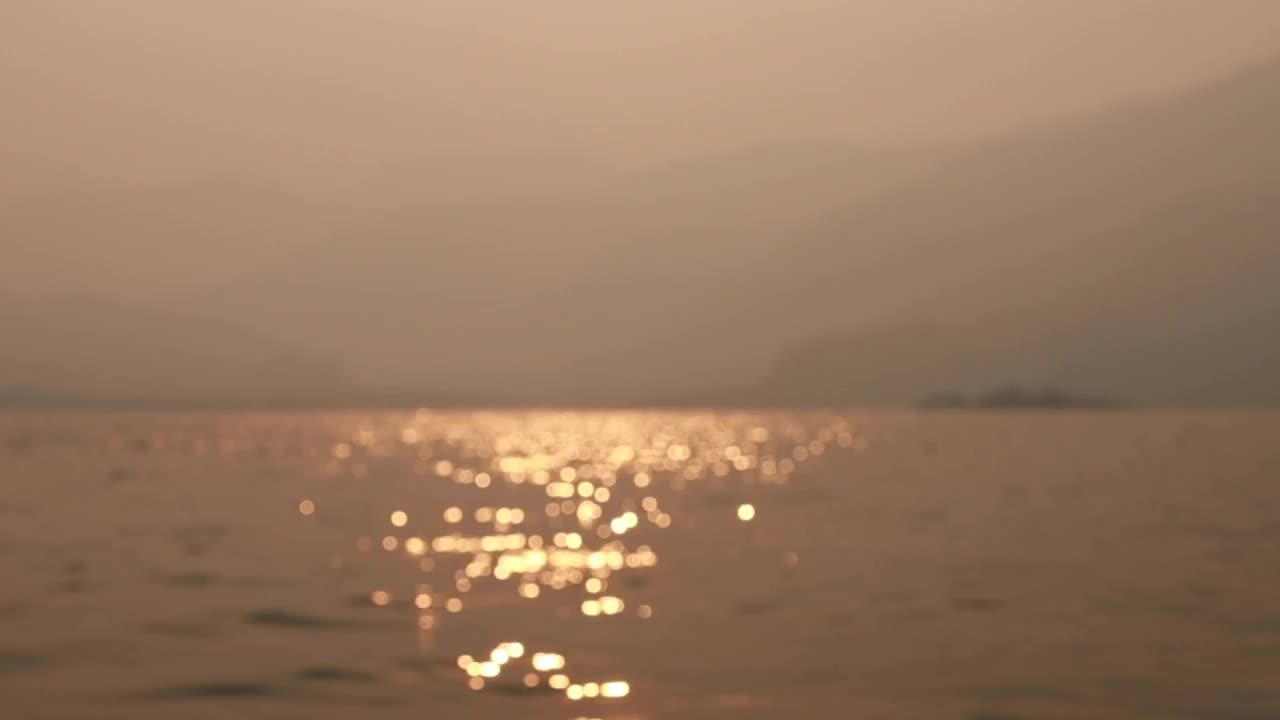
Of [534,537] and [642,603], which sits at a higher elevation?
[534,537]

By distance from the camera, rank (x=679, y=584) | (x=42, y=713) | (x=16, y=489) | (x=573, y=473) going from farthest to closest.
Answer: (x=573, y=473) < (x=16, y=489) < (x=679, y=584) < (x=42, y=713)

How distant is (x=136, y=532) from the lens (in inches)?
1679

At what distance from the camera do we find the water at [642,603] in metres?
20.6

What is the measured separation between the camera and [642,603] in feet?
96.9

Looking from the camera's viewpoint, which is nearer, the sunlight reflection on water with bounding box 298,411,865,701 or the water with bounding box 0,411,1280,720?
the water with bounding box 0,411,1280,720

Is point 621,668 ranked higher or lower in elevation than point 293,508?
lower

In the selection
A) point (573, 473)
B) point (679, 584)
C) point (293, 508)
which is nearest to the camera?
point (679, 584)

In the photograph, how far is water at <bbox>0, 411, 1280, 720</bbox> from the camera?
813 inches

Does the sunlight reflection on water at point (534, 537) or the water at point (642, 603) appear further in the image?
the sunlight reflection on water at point (534, 537)

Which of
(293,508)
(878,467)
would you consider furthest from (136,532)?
(878,467)

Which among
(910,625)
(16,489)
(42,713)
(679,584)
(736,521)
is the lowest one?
(42,713)

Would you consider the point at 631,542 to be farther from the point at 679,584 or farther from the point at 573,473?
the point at 573,473

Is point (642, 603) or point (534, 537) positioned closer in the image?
point (642, 603)

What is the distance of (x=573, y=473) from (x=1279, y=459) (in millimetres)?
36165
